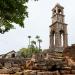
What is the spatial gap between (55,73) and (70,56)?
2.46 meters

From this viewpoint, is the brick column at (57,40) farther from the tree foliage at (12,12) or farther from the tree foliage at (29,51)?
the tree foliage at (12,12)

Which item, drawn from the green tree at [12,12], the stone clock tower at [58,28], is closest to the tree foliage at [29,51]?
the stone clock tower at [58,28]

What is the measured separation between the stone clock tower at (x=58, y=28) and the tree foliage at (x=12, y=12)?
23.4m

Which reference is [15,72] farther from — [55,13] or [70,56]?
[55,13]

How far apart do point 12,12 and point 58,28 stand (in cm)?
2720

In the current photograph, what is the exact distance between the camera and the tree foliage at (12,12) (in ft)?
41.9

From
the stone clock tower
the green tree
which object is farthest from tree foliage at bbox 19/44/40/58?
the green tree

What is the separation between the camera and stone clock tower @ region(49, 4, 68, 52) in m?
39.7

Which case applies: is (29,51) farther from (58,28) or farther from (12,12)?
(12,12)

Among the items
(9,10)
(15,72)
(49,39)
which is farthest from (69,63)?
(49,39)

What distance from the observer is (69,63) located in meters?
12.5

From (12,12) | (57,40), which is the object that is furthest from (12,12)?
(57,40)

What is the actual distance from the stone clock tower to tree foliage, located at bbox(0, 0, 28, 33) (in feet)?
76.7

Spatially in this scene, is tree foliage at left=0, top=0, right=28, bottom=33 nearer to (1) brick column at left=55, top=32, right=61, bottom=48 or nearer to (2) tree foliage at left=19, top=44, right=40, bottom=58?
(1) brick column at left=55, top=32, right=61, bottom=48
